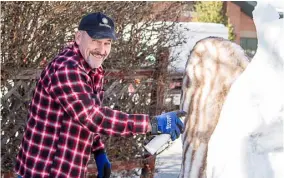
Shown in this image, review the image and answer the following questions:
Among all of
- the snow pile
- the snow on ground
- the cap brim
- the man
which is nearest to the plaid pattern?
the man

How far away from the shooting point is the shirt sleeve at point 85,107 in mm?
3160

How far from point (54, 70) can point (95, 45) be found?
9.6 inches

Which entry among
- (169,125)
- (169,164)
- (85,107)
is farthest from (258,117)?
(169,164)

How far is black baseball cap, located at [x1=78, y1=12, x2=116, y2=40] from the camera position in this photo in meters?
3.33

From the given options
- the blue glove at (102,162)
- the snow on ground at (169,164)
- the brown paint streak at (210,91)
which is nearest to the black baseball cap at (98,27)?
the brown paint streak at (210,91)

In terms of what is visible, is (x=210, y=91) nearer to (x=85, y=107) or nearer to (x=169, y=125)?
(x=169, y=125)

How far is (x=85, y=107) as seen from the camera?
315 cm

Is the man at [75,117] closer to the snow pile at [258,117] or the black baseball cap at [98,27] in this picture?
the black baseball cap at [98,27]

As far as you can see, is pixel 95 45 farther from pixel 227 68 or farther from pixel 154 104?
pixel 154 104

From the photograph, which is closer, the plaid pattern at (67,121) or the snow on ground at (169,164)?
the plaid pattern at (67,121)

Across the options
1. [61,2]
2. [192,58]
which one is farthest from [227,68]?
[61,2]

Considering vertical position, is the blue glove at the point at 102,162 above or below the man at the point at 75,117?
below

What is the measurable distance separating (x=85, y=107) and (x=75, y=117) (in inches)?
2.7

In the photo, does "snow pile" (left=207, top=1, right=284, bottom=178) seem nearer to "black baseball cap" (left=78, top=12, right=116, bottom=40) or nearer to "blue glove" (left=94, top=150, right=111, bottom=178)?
"black baseball cap" (left=78, top=12, right=116, bottom=40)
